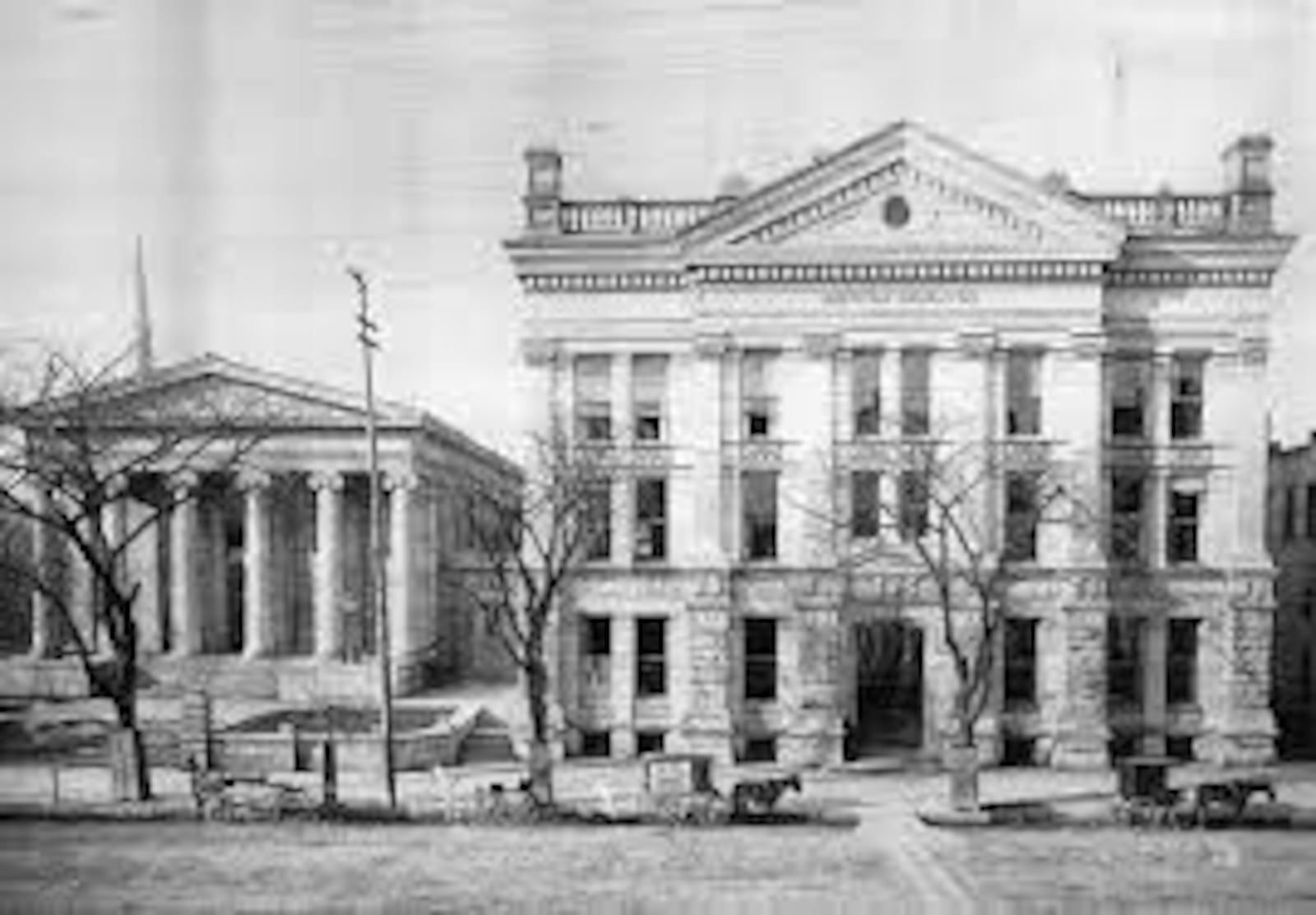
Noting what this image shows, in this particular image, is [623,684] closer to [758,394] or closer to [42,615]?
[758,394]

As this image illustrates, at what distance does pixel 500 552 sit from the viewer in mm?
22266

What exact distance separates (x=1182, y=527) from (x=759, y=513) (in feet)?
26.0

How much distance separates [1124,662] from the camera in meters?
22.5

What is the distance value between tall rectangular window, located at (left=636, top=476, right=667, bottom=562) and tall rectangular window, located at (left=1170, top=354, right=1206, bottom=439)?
31.6ft

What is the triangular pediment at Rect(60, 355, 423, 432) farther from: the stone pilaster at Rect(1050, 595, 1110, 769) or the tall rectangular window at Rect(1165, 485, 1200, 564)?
the tall rectangular window at Rect(1165, 485, 1200, 564)

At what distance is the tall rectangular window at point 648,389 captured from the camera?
2266 cm

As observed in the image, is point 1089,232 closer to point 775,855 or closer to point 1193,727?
point 1193,727

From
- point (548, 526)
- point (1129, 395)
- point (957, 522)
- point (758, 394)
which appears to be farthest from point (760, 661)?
point (1129, 395)

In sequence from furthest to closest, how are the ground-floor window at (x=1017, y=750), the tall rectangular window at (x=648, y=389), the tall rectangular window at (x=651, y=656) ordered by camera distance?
the tall rectangular window at (x=651, y=656) < the tall rectangular window at (x=648, y=389) < the ground-floor window at (x=1017, y=750)

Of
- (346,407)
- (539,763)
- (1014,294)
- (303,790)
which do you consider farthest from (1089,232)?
(346,407)

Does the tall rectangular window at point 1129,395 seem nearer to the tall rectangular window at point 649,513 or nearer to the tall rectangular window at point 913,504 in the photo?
the tall rectangular window at point 913,504

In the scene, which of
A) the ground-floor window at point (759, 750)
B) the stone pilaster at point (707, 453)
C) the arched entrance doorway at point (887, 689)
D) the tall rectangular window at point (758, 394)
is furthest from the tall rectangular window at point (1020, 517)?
the ground-floor window at point (759, 750)

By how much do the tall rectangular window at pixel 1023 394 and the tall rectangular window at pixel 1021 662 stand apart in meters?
3.61

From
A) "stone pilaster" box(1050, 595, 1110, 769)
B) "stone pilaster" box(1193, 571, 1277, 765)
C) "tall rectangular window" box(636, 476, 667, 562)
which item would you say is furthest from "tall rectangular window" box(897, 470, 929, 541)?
"stone pilaster" box(1193, 571, 1277, 765)
